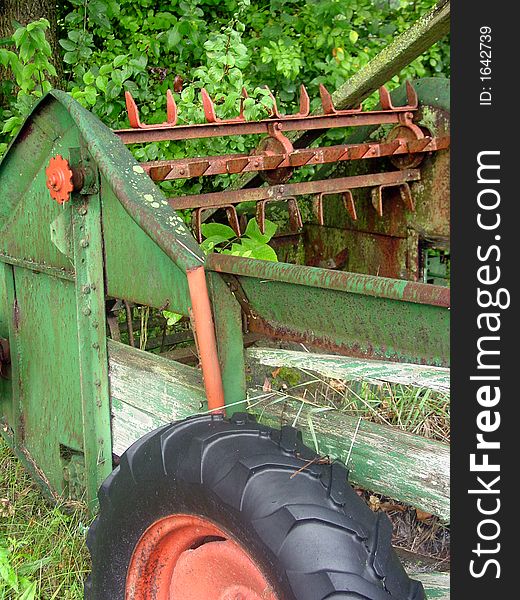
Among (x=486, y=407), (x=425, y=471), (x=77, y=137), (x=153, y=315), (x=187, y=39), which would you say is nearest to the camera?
(x=486, y=407)

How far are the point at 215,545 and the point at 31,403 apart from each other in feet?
4.24

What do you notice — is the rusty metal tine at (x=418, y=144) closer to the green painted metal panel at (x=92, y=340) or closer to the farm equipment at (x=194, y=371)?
the farm equipment at (x=194, y=371)

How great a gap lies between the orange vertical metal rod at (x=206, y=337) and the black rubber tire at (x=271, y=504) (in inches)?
4.8

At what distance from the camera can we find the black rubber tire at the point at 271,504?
1.70m

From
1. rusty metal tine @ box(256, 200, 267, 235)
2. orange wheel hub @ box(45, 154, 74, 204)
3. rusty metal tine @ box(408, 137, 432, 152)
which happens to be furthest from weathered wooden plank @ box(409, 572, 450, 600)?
rusty metal tine @ box(408, 137, 432, 152)

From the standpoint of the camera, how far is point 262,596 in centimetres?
188

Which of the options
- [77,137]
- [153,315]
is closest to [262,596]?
[77,137]

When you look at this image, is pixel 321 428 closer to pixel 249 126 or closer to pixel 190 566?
pixel 190 566

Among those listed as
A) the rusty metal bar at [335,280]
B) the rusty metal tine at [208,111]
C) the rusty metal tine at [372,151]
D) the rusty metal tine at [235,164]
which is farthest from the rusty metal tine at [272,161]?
the rusty metal bar at [335,280]

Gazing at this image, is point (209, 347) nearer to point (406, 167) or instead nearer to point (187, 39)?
point (406, 167)

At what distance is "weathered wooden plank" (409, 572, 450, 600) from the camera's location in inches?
81.9

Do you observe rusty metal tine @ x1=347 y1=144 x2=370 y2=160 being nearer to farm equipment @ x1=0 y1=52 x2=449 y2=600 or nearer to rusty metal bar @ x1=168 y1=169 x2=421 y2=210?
farm equipment @ x1=0 y1=52 x2=449 y2=600

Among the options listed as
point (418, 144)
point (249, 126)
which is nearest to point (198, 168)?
point (249, 126)

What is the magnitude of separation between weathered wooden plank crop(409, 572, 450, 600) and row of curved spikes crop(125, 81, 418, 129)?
155 centimetres
